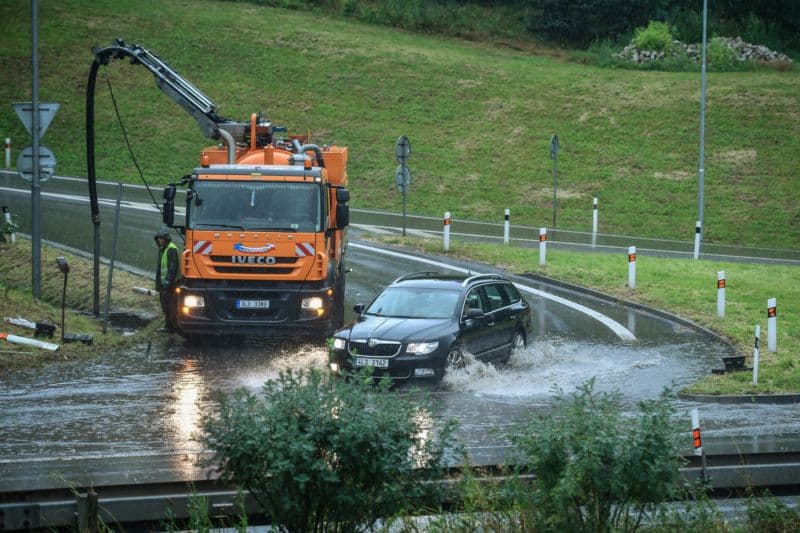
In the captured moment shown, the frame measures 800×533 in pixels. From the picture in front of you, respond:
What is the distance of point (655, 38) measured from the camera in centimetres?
6078

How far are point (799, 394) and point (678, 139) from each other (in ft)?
107

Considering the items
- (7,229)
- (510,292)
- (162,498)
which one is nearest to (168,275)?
(510,292)

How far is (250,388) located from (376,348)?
182 centimetres

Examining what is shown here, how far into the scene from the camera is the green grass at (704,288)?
16.6 meters

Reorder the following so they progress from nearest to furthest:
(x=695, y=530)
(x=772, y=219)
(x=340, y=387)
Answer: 1. (x=340, y=387)
2. (x=695, y=530)
3. (x=772, y=219)

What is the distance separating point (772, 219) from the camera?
38.7 m

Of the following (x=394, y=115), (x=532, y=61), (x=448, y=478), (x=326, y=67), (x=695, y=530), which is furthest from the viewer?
(x=532, y=61)

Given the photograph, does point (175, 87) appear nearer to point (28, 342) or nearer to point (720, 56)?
point (28, 342)

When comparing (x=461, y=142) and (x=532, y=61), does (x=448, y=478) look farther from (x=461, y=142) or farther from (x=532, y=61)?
(x=532, y=61)

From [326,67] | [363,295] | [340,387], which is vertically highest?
[326,67]

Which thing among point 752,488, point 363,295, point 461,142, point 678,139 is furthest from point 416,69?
point 752,488

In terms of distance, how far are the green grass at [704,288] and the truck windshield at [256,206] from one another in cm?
688

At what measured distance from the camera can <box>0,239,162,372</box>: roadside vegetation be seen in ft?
59.5

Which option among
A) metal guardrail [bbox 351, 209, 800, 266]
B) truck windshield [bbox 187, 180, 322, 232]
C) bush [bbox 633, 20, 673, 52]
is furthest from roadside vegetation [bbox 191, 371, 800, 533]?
bush [bbox 633, 20, 673, 52]
